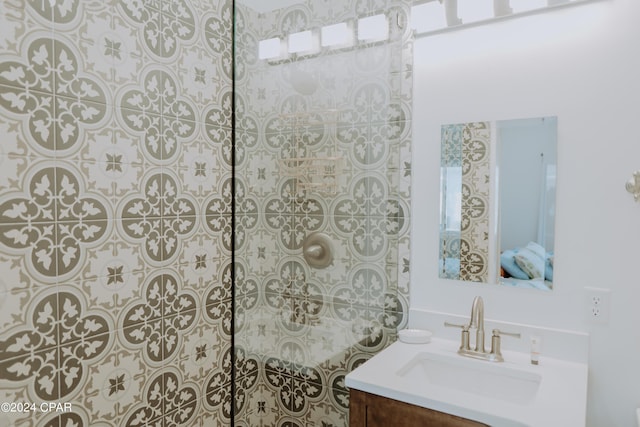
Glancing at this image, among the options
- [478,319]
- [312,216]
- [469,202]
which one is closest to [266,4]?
[312,216]

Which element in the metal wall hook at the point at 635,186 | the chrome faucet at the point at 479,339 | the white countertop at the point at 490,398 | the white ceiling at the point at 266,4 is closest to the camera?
the white countertop at the point at 490,398

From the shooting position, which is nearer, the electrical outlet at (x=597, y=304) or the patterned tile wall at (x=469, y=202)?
the electrical outlet at (x=597, y=304)

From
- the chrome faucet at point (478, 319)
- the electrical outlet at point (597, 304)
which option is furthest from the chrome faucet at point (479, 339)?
the electrical outlet at point (597, 304)

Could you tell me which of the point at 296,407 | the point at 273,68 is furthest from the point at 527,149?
the point at 296,407

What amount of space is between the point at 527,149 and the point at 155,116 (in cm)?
141

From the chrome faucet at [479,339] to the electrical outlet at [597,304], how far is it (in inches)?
10.1

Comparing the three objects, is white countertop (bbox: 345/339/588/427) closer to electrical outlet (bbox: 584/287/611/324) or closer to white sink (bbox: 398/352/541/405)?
white sink (bbox: 398/352/541/405)

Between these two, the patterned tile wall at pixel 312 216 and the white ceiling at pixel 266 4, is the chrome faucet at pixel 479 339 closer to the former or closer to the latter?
the patterned tile wall at pixel 312 216

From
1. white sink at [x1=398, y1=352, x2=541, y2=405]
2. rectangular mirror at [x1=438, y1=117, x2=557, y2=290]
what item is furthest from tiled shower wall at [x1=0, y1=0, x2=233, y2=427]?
rectangular mirror at [x1=438, y1=117, x2=557, y2=290]

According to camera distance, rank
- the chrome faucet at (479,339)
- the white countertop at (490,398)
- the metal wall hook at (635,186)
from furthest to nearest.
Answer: the chrome faucet at (479,339)
the metal wall hook at (635,186)
the white countertop at (490,398)

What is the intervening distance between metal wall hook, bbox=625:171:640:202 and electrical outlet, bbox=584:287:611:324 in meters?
0.34

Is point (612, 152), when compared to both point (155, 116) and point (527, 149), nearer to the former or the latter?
point (527, 149)

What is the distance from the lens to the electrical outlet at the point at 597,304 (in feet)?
4.54

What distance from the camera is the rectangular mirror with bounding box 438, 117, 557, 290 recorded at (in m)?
1.47
